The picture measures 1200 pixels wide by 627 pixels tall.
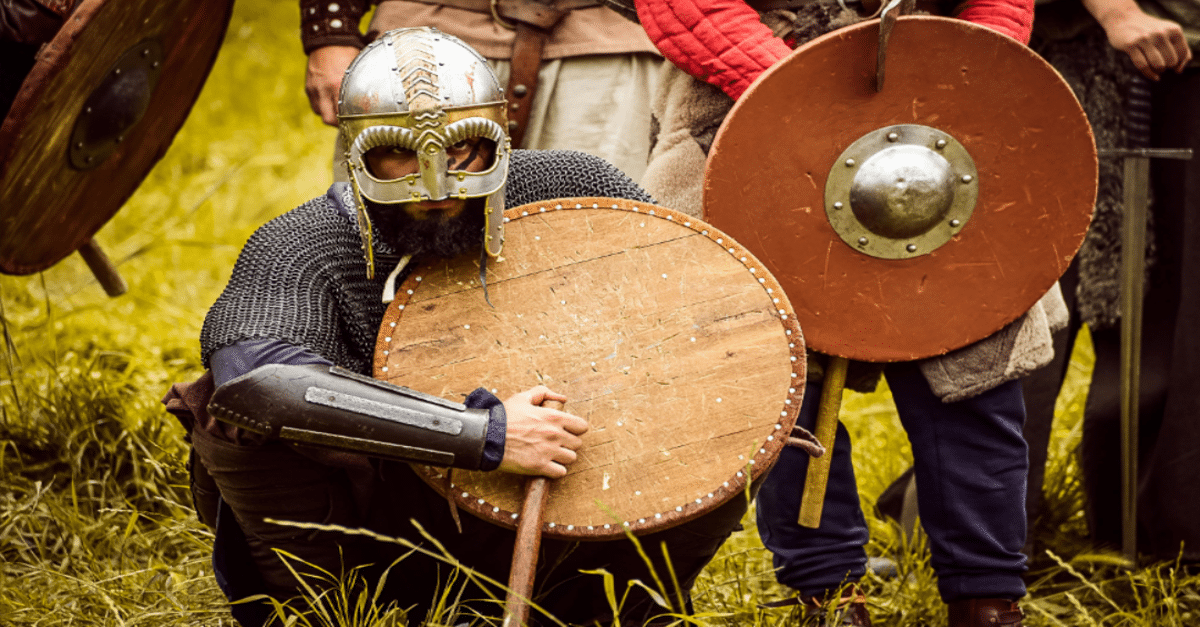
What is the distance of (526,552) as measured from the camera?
1817 mm

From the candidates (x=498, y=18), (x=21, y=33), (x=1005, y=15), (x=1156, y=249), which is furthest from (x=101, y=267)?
(x=1156, y=249)

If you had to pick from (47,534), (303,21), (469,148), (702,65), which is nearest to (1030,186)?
(702,65)

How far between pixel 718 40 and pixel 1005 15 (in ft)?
1.92

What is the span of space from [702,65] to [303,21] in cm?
127

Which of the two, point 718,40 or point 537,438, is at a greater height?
point 718,40

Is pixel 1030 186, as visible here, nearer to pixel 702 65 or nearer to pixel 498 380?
pixel 702 65

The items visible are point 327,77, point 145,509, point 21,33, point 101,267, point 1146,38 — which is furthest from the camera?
point 101,267

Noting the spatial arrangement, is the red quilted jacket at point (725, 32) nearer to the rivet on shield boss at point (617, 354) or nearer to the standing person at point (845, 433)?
the standing person at point (845, 433)

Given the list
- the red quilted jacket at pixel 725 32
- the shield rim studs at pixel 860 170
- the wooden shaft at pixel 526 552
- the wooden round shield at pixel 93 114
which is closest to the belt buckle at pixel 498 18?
the wooden round shield at pixel 93 114

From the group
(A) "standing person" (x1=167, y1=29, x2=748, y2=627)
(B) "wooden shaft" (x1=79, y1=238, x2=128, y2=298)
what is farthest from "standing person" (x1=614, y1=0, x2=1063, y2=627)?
(B) "wooden shaft" (x1=79, y1=238, x2=128, y2=298)

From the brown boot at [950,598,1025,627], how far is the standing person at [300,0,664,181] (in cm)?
147

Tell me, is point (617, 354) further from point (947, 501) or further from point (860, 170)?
point (947, 501)

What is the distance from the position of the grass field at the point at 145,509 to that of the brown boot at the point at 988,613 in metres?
0.16

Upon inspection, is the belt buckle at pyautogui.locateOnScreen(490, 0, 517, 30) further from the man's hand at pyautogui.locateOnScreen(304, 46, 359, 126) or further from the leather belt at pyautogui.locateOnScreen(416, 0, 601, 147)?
the man's hand at pyautogui.locateOnScreen(304, 46, 359, 126)
